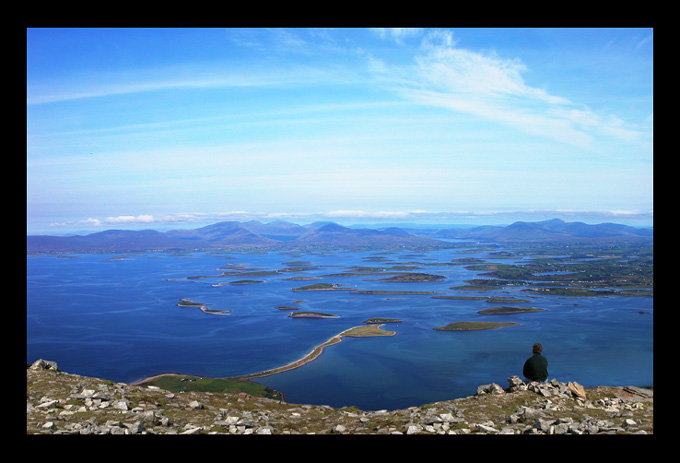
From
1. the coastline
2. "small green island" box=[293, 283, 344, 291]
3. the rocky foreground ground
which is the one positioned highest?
the rocky foreground ground

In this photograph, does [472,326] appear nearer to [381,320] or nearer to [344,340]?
[381,320]

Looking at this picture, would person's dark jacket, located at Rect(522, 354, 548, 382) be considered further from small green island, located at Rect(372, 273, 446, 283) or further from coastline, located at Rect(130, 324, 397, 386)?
small green island, located at Rect(372, 273, 446, 283)

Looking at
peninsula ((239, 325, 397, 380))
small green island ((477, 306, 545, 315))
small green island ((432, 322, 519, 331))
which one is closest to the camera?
peninsula ((239, 325, 397, 380))

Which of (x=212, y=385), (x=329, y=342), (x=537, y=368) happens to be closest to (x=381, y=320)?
(x=329, y=342)

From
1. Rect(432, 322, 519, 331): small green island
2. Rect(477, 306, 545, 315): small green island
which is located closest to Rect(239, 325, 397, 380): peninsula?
Rect(432, 322, 519, 331): small green island

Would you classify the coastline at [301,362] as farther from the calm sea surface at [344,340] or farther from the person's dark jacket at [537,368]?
the person's dark jacket at [537,368]

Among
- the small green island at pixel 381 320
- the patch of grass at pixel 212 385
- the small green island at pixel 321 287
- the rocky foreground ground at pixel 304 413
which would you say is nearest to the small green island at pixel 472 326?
the small green island at pixel 381 320
